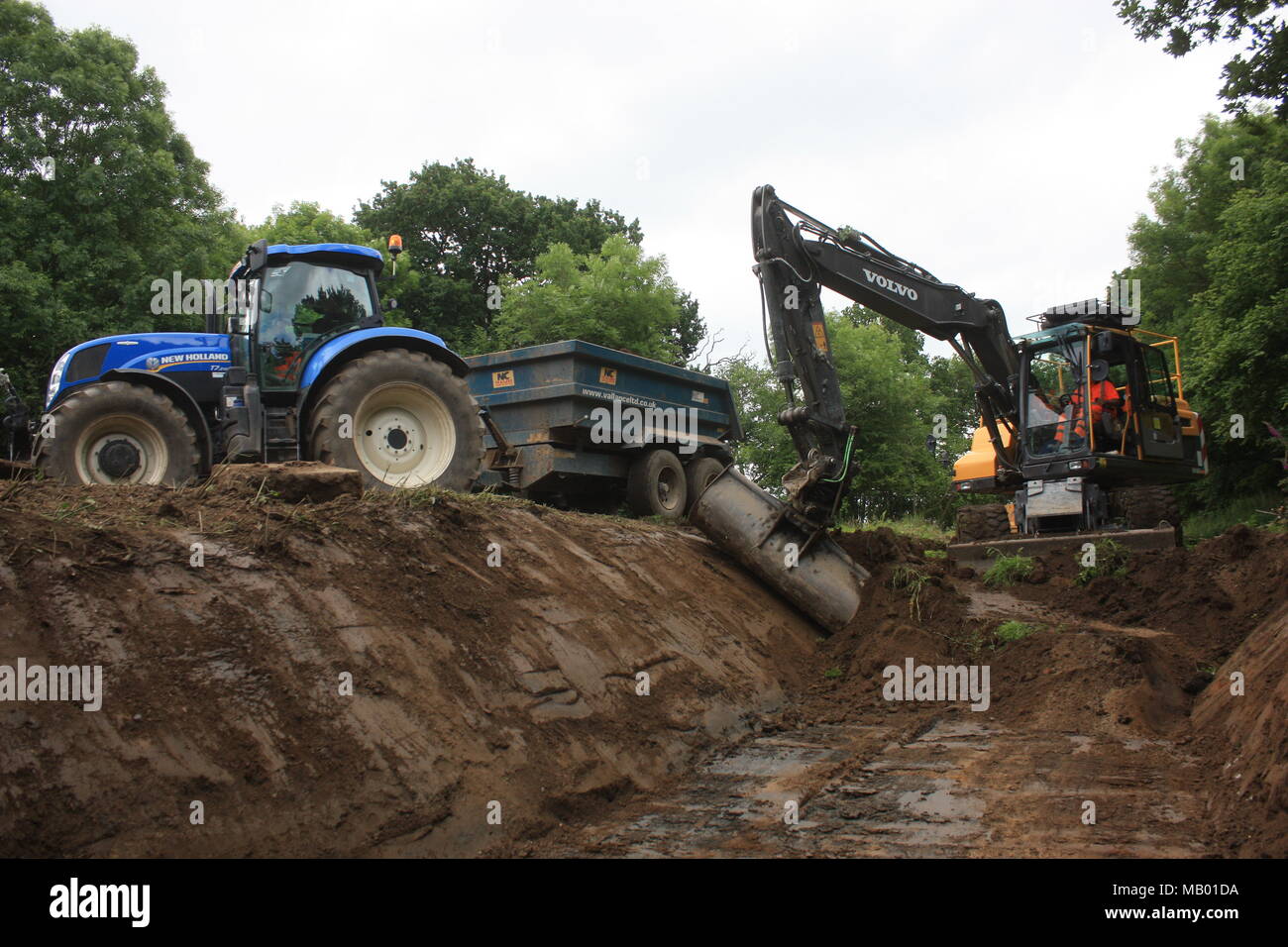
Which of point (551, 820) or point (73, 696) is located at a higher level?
point (73, 696)

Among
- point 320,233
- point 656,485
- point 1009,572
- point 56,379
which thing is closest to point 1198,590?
point 1009,572

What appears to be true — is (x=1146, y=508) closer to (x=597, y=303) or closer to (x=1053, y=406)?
(x=1053, y=406)

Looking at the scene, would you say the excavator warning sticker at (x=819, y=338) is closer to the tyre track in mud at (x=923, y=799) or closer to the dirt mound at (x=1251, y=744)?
the tyre track in mud at (x=923, y=799)

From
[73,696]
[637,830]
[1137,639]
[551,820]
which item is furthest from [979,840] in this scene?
[73,696]

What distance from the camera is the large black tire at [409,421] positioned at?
7.50 metres

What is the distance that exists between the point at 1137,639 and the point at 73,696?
6473mm

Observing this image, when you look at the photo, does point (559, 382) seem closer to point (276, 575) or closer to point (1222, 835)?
point (276, 575)

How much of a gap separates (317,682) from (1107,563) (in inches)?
292

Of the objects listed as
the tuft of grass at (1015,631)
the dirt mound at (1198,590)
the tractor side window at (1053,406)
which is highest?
the tractor side window at (1053,406)

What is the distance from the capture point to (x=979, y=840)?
4.25m

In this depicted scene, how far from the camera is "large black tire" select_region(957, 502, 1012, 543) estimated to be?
12.6 metres

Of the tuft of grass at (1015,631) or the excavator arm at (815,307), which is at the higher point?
the excavator arm at (815,307)

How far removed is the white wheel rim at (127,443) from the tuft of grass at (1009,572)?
7.24 meters

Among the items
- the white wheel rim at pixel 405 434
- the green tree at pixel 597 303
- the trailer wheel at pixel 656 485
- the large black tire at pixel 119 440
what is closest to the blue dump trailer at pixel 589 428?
the trailer wheel at pixel 656 485
